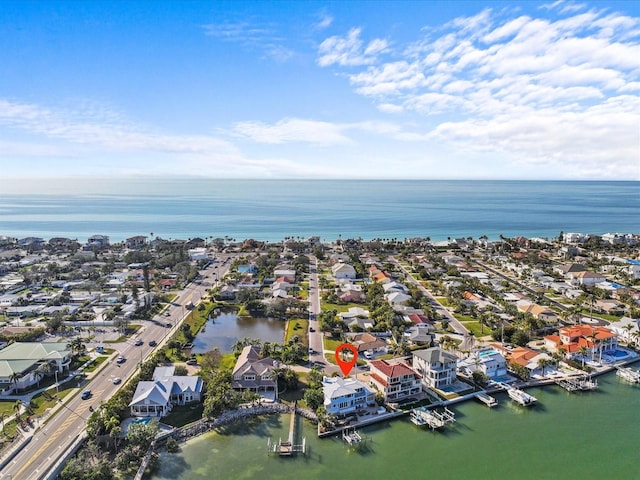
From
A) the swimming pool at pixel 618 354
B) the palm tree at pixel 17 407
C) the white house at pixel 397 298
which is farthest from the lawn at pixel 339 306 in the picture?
the palm tree at pixel 17 407

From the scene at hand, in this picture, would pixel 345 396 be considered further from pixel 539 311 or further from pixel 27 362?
pixel 539 311

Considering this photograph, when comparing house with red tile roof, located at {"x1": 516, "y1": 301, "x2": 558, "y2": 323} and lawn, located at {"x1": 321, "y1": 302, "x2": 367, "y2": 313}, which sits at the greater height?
house with red tile roof, located at {"x1": 516, "y1": 301, "x2": 558, "y2": 323}

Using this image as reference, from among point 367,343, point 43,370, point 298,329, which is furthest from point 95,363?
point 367,343

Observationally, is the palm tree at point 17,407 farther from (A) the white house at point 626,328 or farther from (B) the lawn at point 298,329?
(A) the white house at point 626,328

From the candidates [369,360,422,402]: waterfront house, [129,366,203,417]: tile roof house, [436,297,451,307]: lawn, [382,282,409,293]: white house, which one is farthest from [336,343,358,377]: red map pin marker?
[436,297,451,307]: lawn

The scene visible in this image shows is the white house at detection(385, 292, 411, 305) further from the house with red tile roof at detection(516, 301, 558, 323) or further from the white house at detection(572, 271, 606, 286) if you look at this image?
the white house at detection(572, 271, 606, 286)

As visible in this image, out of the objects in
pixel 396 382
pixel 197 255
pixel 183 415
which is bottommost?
pixel 183 415
